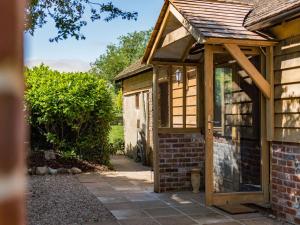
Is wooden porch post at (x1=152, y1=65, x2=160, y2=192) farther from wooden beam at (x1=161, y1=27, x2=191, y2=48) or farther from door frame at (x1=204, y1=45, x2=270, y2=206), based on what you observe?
door frame at (x1=204, y1=45, x2=270, y2=206)

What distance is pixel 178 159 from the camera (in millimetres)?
8734

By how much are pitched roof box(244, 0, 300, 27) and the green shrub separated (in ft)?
19.5

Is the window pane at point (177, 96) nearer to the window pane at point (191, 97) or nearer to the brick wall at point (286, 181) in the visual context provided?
the window pane at point (191, 97)

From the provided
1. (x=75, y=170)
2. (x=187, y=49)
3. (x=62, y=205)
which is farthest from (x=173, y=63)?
(x=75, y=170)

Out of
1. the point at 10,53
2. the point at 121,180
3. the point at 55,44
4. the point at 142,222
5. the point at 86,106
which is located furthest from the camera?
the point at 86,106

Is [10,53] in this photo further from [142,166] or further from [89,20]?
[142,166]

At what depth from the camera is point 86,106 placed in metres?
12.0

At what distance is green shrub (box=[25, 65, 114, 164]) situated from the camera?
12.0 metres

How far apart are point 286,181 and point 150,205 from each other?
2.41 m

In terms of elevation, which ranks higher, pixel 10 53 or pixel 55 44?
pixel 55 44

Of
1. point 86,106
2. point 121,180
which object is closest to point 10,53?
→ point 121,180

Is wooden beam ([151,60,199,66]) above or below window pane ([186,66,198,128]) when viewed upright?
above

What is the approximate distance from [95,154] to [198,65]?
5151 mm

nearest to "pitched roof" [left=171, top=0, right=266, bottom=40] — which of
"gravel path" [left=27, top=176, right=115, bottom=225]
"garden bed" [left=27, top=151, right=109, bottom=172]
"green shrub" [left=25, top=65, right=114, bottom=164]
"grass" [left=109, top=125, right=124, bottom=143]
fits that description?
"gravel path" [left=27, top=176, right=115, bottom=225]
